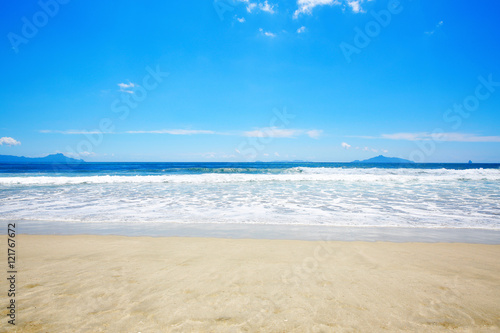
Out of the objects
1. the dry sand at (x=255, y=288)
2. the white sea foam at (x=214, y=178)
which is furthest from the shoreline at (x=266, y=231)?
the white sea foam at (x=214, y=178)

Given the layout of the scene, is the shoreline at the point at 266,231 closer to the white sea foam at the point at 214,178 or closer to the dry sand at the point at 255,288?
the dry sand at the point at 255,288

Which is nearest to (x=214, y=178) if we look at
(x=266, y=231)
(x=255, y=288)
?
(x=266, y=231)

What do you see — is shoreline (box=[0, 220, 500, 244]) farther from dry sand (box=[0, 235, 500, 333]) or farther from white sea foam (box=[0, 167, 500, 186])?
white sea foam (box=[0, 167, 500, 186])

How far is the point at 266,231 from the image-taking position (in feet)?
21.1

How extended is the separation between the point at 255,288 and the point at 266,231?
324cm

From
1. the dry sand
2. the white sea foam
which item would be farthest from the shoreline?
the white sea foam

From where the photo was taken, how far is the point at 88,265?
4023 mm

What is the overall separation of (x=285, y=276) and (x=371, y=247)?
8.30 ft

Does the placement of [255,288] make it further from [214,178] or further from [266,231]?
[214,178]

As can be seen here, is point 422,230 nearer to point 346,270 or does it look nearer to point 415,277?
point 415,277

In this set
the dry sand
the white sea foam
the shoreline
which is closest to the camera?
the dry sand

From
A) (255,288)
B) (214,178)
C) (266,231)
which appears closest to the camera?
(255,288)

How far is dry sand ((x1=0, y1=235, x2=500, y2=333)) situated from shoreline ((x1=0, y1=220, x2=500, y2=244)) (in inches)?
33.2

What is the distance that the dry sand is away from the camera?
2.53 metres
